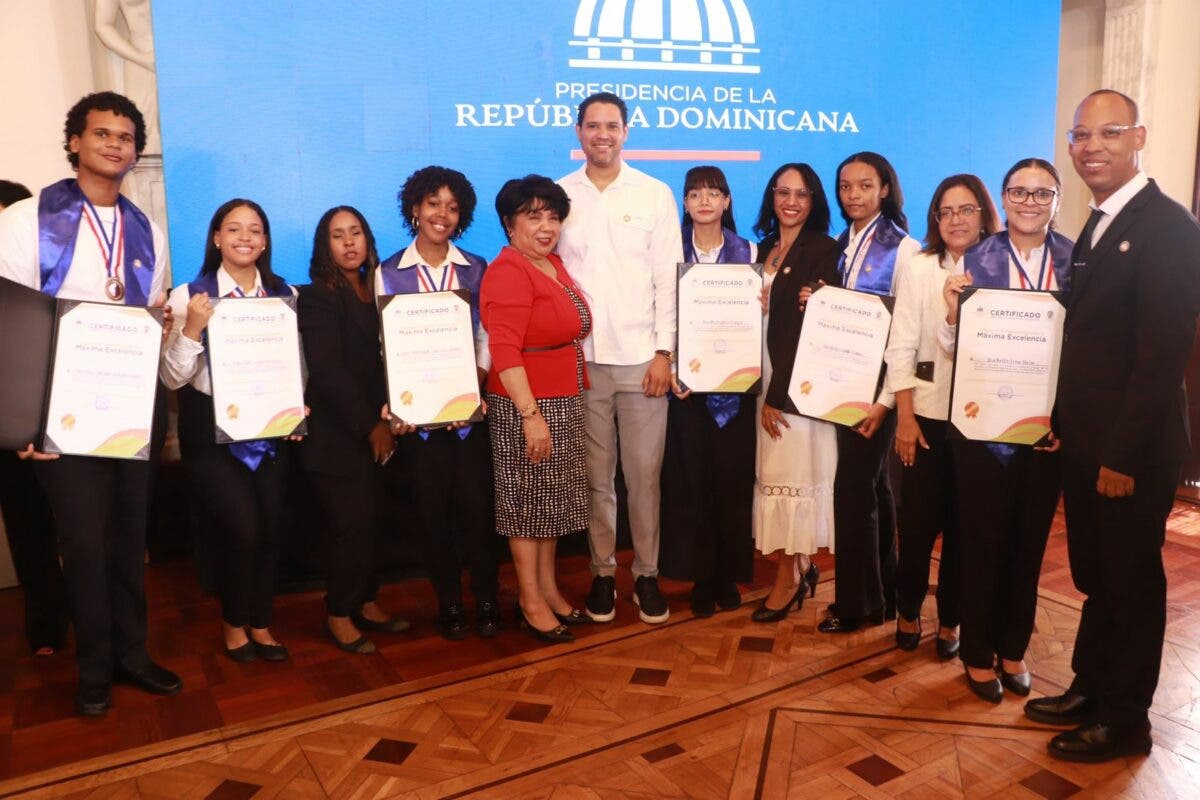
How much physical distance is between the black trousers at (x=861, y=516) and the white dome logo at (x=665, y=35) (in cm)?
208

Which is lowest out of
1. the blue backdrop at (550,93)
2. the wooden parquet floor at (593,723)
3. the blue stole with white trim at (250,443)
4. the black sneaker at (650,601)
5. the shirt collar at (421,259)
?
the wooden parquet floor at (593,723)

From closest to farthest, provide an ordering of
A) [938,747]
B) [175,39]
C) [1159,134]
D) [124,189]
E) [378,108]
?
[938,747], [175,39], [378,108], [124,189], [1159,134]

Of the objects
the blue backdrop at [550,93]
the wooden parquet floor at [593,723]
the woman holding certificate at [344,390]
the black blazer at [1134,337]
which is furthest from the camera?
the blue backdrop at [550,93]

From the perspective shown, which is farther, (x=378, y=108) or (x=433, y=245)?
(x=378, y=108)

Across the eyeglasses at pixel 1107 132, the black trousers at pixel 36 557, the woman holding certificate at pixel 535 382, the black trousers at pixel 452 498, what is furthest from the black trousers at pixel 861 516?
the black trousers at pixel 36 557

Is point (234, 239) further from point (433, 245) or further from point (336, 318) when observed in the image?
point (433, 245)

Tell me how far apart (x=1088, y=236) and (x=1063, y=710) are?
122 cm

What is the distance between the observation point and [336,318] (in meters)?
2.67

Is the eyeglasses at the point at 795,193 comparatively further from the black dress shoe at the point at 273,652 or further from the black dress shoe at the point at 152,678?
the black dress shoe at the point at 152,678

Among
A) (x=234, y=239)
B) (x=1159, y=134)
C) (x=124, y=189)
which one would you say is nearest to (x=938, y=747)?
(x=234, y=239)

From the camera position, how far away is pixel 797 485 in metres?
2.88

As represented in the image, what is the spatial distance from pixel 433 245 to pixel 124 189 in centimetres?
193

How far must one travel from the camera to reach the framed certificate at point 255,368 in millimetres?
2504

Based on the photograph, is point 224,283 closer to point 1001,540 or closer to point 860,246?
point 860,246
